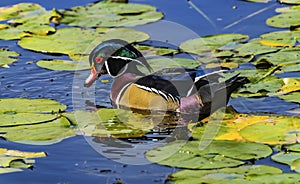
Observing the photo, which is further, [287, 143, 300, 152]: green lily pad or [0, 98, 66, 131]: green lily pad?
[0, 98, 66, 131]: green lily pad

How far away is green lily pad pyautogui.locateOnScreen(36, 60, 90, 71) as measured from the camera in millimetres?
10086

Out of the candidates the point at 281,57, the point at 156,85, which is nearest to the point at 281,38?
the point at 281,57

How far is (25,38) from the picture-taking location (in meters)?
11.1

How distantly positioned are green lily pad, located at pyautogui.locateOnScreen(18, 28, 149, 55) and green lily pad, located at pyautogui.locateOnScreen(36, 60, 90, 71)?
261 millimetres

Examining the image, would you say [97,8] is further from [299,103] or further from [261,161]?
[261,161]

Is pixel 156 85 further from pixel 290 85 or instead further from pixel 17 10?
pixel 17 10

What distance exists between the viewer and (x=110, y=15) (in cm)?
1202

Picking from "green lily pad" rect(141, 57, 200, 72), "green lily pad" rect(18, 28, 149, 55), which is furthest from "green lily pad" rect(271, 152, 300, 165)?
"green lily pad" rect(18, 28, 149, 55)

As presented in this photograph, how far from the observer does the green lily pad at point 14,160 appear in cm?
734

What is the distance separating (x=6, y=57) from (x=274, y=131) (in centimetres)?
423

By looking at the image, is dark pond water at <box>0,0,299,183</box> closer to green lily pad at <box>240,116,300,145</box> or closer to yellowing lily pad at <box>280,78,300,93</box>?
yellowing lily pad at <box>280,78,300,93</box>

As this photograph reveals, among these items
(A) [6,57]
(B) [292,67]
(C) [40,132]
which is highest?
(A) [6,57]

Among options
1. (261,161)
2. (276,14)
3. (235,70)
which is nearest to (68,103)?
(235,70)

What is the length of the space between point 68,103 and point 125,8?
10.8ft
